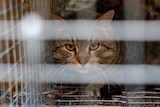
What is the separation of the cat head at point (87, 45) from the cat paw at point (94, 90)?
0.09 m

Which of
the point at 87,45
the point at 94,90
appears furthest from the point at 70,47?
the point at 94,90

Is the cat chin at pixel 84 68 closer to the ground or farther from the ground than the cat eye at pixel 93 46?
closer to the ground

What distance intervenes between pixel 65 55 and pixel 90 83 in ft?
0.44

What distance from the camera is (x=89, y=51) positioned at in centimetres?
119

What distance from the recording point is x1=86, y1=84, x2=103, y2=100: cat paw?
122 cm

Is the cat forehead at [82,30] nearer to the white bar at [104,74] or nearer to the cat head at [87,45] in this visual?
the cat head at [87,45]

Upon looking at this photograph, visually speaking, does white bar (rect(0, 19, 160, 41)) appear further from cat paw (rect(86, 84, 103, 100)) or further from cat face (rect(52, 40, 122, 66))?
cat paw (rect(86, 84, 103, 100))

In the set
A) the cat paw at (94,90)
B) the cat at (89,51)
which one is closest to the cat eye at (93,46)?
the cat at (89,51)

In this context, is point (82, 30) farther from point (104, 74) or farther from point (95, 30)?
point (104, 74)

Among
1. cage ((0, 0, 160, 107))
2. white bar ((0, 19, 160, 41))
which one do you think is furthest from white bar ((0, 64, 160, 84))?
white bar ((0, 19, 160, 41))

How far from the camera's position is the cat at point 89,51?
1.17 metres

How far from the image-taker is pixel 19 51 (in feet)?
2.95

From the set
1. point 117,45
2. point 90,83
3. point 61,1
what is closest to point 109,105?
point 90,83

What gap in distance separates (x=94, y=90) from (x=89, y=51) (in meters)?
0.14
